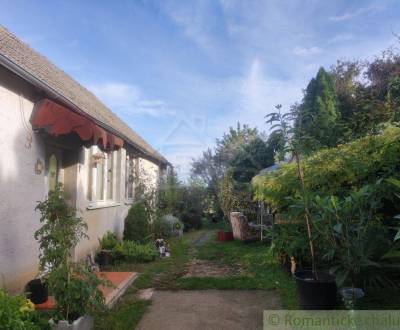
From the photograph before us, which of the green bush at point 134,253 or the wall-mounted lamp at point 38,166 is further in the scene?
the green bush at point 134,253

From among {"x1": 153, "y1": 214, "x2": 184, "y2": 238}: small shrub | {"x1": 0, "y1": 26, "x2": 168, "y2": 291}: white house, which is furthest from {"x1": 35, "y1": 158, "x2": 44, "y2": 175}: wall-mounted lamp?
{"x1": 153, "y1": 214, "x2": 184, "y2": 238}: small shrub

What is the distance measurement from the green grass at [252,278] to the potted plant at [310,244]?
497mm

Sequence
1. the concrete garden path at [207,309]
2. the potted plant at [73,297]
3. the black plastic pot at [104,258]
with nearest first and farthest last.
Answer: the potted plant at [73,297], the concrete garden path at [207,309], the black plastic pot at [104,258]

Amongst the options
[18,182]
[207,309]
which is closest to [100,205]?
[18,182]

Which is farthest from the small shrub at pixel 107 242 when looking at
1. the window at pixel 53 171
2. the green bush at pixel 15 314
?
the green bush at pixel 15 314

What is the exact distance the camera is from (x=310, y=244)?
5117mm

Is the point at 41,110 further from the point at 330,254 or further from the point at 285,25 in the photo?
the point at 285,25

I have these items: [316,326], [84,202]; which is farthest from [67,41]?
[316,326]

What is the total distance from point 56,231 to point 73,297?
853 mm

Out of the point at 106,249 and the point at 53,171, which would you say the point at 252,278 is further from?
the point at 53,171

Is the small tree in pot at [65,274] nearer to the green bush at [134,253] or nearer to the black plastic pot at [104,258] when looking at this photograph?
the black plastic pot at [104,258]

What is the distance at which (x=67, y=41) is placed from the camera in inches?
399

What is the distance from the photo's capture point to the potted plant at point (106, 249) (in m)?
8.64

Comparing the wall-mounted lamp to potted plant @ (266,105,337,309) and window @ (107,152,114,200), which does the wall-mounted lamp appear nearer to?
potted plant @ (266,105,337,309)
